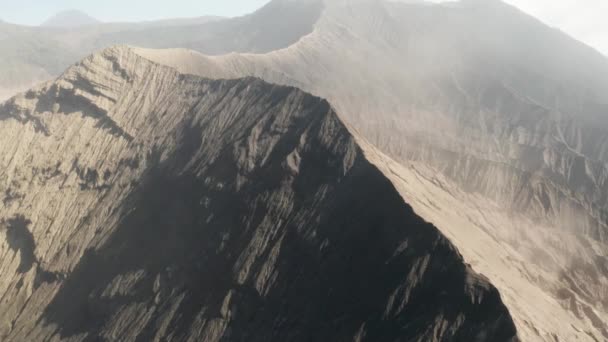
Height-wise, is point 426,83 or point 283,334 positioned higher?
point 283,334

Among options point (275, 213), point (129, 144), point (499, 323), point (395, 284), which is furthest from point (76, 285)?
point (499, 323)

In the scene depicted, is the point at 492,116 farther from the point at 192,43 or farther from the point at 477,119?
the point at 192,43

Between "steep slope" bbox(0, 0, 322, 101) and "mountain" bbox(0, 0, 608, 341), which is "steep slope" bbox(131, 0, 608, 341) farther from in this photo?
"steep slope" bbox(0, 0, 322, 101)

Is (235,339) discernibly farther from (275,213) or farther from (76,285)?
(76,285)

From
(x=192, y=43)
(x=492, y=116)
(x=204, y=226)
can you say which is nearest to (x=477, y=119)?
(x=492, y=116)

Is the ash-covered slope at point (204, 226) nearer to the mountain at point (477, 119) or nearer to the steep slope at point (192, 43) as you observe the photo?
the mountain at point (477, 119)
